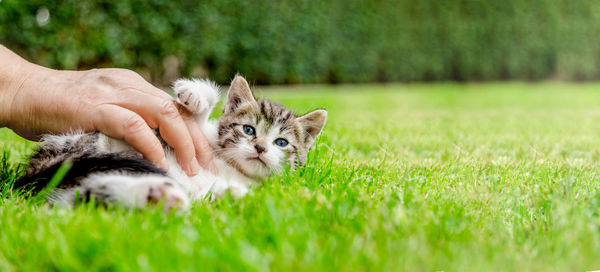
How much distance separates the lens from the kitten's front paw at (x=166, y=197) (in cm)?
124

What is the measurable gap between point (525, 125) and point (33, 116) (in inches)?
151

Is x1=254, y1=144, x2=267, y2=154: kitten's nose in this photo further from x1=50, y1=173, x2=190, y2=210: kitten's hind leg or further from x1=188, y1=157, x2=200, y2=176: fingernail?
x1=50, y1=173, x2=190, y2=210: kitten's hind leg

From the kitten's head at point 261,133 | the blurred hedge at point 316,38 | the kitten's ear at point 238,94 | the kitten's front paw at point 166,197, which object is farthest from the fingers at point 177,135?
the blurred hedge at point 316,38

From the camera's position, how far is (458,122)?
4422 mm

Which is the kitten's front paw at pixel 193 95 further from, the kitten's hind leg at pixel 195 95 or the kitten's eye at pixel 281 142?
the kitten's eye at pixel 281 142

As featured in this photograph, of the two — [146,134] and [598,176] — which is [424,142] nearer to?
[598,176]

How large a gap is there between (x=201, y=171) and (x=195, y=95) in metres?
0.28

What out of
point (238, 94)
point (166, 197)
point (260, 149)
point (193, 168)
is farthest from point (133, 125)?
point (238, 94)

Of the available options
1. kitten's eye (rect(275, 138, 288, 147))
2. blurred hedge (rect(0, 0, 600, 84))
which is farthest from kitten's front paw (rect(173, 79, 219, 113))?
blurred hedge (rect(0, 0, 600, 84))

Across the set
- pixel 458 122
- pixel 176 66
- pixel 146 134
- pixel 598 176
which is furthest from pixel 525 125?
pixel 176 66

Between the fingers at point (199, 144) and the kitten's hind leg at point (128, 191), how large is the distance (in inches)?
15.7

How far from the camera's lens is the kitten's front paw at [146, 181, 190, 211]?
124 centimetres

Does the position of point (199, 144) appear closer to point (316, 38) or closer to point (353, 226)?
point (353, 226)

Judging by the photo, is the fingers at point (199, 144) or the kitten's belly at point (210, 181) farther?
the fingers at point (199, 144)
